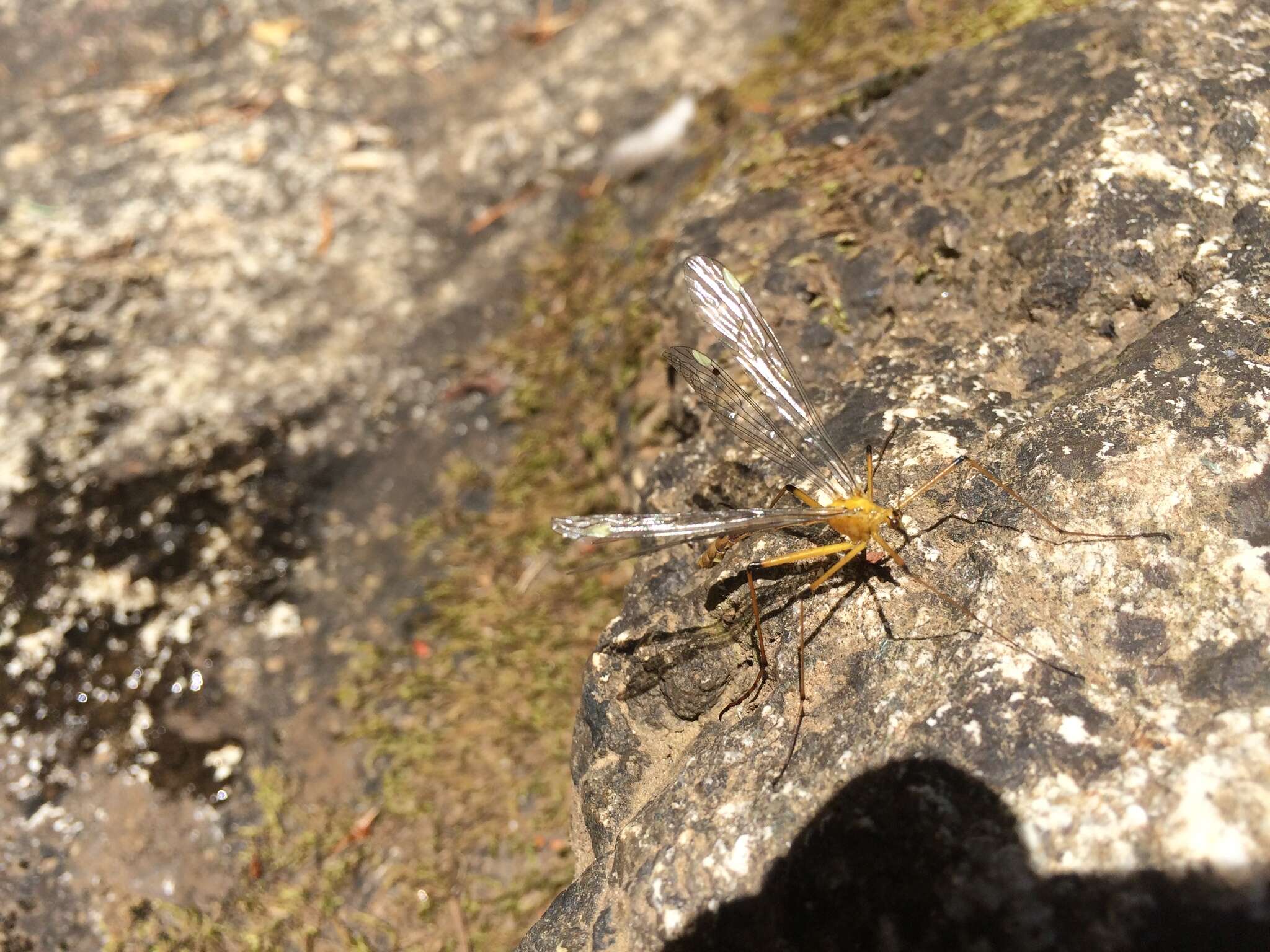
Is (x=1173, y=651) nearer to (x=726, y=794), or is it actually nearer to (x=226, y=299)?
(x=726, y=794)

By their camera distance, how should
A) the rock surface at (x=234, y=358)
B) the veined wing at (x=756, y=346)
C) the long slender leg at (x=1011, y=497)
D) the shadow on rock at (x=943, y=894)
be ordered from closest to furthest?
1. the shadow on rock at (x=943, y=894)
2. the long slender leg at (x=1011, y=497)
3. the veined wing at (x=756, y=346)
4. the rock surface at (x=234, y=358)

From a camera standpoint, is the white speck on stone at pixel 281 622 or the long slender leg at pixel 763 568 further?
the white speck on stone at pixel 281 622

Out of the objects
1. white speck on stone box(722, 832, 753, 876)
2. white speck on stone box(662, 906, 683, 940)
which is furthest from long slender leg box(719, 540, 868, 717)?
white speck on stone box(662, 906, 683, 940)

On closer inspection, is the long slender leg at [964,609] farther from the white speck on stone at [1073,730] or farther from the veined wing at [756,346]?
the veined wing at [756,346]

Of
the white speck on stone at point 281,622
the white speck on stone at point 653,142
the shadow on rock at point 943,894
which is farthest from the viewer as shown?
the white speck on stone at point 653,142

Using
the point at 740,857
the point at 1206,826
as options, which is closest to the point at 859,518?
the point at 740,857

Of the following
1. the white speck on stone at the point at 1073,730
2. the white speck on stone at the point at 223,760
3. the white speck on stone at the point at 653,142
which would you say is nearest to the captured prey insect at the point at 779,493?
the white speck on stone at the point at 1073,730
